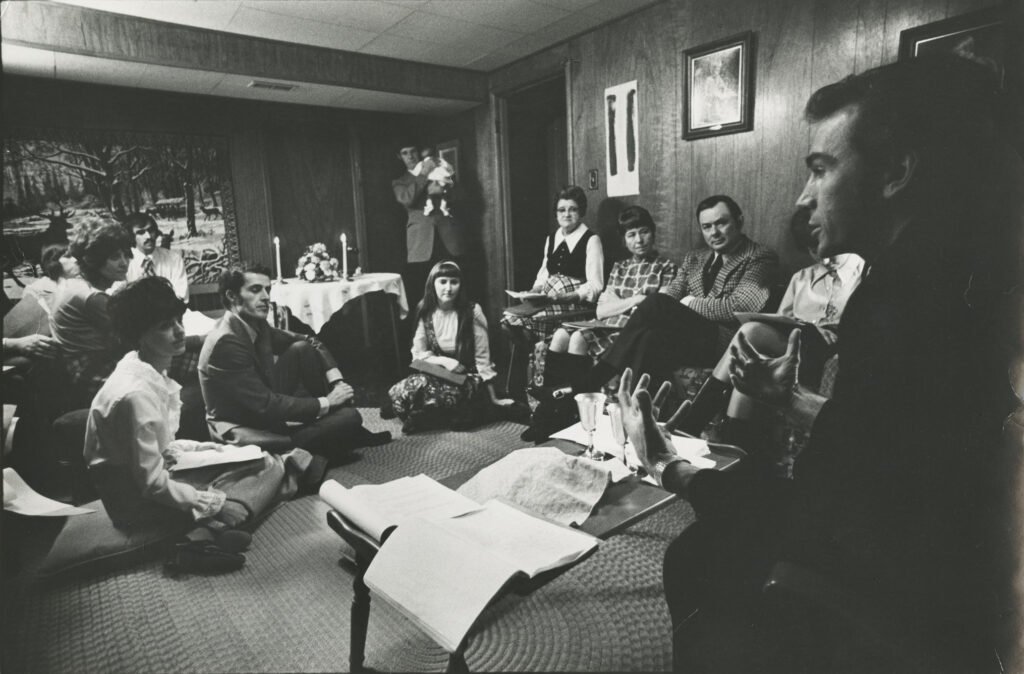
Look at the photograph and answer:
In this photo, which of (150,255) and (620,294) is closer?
(150,255)

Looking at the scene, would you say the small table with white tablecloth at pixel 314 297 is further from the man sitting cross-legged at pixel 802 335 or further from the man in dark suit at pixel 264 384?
the man sitting cross-legged at pixel 802 335

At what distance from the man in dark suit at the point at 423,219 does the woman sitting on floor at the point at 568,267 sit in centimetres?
145

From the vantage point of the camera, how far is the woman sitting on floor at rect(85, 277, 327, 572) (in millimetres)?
1247

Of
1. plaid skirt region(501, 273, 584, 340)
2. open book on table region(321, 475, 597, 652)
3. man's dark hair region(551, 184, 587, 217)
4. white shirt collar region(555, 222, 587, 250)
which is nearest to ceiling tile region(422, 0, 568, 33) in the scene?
man's dark hair region(551, 184, 587, 217)

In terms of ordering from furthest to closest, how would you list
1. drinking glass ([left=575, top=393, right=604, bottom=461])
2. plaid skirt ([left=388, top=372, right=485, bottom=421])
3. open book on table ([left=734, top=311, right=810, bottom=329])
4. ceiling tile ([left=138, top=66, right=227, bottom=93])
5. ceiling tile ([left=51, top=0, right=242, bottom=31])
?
plaid skirt ([left=388, top=372, right=485, bottom=421])
ceiling tile ([left=138, top=66, right=227, bottom=93])
ceiling tile ([left=51, top=0, right=242, bottom=31])
drinking glass ([left=575, top=393, right=604, bottom=461])
open book on table ([left=734, top=311, right=810, bottom=329])

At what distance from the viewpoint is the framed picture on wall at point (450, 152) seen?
3.56 meters

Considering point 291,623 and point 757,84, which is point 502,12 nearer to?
point 757,84

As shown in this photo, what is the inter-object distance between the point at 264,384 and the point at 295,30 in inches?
57.6

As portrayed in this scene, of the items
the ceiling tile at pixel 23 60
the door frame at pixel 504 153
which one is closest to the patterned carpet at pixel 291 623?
the ceiling tile at pixel 23 60

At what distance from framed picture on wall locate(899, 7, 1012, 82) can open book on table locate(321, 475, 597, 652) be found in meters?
0.94

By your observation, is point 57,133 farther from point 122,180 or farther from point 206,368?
point 122,180

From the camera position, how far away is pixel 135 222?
185 cm

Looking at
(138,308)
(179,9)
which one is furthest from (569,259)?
(179,9)

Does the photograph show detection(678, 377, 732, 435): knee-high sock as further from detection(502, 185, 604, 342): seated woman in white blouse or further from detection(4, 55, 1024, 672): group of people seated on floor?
detection(502, 185, 604, 342): seated woman in white blouse
